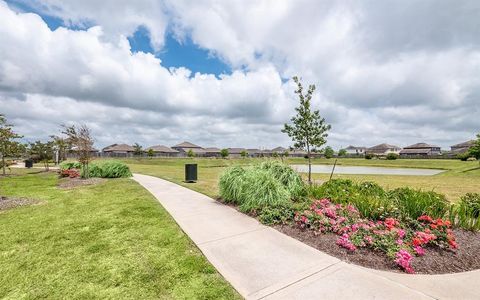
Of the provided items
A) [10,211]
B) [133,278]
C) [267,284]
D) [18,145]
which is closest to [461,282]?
[267,284]

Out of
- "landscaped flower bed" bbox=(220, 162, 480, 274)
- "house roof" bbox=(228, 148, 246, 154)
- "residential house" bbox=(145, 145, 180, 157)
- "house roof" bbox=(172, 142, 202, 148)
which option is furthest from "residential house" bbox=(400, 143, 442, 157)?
"landscaped flower bed" bbox=(220, 162, 480, 274)

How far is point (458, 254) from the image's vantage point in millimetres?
4012

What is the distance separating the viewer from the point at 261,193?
22.0ft

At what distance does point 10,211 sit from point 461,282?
10.5 meters

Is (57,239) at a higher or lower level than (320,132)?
lower

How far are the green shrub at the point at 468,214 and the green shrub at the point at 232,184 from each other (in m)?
5.01

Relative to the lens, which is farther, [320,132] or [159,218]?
[320,132]

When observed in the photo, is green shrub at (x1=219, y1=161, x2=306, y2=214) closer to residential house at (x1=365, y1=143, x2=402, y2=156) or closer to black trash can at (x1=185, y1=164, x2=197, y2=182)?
black trash can at (x1=185, y1=164, x2=197, y2=182)

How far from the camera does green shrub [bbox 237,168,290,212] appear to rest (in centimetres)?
652

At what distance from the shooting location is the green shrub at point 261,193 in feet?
21.4

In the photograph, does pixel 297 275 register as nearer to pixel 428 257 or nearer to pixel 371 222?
pixel 428 257

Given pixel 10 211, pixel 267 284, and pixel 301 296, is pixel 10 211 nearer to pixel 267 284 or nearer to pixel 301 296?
pixel 267 284

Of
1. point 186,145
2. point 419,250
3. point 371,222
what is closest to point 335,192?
point 371,222

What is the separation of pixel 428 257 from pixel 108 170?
1621cm
